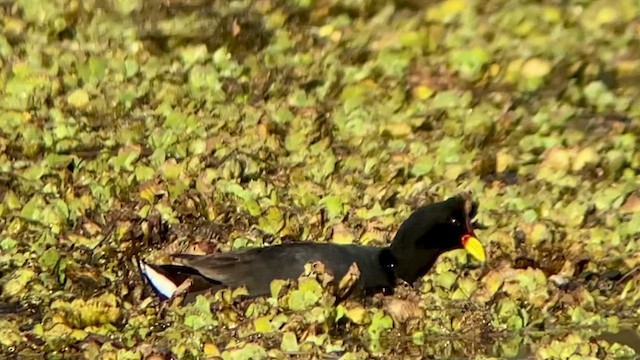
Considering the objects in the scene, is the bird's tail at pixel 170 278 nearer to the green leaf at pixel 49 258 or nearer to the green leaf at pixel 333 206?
the green leaf at pixel 49 258

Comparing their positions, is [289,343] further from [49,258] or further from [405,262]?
[49,258]

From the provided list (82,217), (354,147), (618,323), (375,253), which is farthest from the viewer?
(354,147)

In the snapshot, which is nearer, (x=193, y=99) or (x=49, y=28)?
(x=193, y=99)

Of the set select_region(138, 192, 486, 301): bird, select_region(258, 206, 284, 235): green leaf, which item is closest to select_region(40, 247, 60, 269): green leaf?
select_region(138, 192, 486, 301): bird

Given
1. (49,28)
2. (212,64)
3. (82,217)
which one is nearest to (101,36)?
(49,28)

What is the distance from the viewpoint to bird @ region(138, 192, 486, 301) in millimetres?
6199

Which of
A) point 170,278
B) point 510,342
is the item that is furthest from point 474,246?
point 170,278

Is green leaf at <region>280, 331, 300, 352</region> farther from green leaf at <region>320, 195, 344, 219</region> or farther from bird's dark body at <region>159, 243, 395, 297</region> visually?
green leaf at <region>320, 195, 344, 219</region>

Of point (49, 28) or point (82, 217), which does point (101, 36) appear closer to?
point (49, 28)

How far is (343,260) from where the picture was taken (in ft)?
20.9

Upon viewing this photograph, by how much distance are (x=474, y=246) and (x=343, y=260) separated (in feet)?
2.09

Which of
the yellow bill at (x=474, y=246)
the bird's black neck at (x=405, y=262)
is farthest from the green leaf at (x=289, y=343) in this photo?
the yellow bill at (x=474, y=246)

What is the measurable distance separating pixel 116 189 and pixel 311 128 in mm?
1309

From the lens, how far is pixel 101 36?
9.71m
